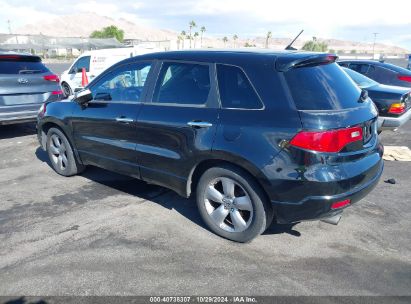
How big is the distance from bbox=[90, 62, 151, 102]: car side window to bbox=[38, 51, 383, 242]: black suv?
0.02 m

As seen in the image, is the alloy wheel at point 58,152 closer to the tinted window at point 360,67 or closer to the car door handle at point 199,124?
the car door handle at point 199,124

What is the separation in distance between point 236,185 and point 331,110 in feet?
3.54

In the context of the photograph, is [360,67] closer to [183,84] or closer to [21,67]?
[183,84]

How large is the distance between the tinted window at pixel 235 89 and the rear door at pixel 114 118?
104 cm

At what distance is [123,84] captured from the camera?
14.3 ft

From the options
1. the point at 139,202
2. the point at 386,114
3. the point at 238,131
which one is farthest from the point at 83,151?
the point at 386,114

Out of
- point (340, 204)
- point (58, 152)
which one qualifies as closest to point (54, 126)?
point (58, 152)

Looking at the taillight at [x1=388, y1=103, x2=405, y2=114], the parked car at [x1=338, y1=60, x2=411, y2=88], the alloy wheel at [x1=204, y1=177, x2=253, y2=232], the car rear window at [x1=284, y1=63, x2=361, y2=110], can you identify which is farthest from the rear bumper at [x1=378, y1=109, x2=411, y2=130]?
the alloy wheel at [x1=204, y1=177, x2=253, y2=232]

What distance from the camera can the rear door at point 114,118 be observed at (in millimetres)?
4105

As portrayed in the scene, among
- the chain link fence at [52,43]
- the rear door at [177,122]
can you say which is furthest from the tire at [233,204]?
the chain link fence at [52,43]

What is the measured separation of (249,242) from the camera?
11.5ft

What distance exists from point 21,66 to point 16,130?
1.92 m

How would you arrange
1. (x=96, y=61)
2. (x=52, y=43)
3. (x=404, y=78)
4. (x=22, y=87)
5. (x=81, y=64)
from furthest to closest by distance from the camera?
(x=52, y=43) → (x=81, y=64) → (x=96, y=61) → (x=404, y=78) → (x=22, y=87)

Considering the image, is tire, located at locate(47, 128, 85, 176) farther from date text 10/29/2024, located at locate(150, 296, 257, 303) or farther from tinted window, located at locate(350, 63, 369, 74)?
tinted window, located at locate(350, 63, 369, 74)
